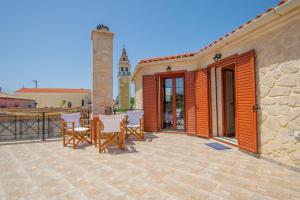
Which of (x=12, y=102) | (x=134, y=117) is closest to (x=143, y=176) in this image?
(x=134, y=117)

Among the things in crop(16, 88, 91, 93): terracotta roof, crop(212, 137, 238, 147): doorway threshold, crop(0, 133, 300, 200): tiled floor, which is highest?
crop(16, 88, 91, 93): terracotta roof

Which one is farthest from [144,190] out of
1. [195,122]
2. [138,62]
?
[138,62]

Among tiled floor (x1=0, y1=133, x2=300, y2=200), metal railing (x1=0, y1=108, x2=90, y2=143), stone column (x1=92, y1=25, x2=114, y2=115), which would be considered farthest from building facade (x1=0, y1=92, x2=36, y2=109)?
tiled floor (x1=0, y1=133, x2=300, y2=200)

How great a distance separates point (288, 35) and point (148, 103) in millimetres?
4802

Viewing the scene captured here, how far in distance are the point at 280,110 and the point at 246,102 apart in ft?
2.51

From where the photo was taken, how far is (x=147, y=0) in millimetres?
6582

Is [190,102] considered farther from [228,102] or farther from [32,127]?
[32,127]

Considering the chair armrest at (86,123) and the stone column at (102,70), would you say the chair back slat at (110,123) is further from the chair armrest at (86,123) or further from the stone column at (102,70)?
the stone column at (102,70)

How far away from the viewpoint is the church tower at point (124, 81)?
24828 millimetres

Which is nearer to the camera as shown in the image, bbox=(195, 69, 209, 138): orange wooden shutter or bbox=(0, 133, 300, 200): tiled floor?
bbox=(0, 133, 300, 200): tiled floor

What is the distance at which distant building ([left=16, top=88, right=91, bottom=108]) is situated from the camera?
149ft

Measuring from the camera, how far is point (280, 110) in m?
3.08

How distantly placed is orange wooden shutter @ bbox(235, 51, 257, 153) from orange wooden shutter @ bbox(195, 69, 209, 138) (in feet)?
4.45

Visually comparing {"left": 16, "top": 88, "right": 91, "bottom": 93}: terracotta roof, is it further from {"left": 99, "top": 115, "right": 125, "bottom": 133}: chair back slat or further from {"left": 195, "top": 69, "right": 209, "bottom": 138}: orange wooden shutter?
{"left": 99, "top": 115, "right": 125, "bottom": 133}: chair back slat
